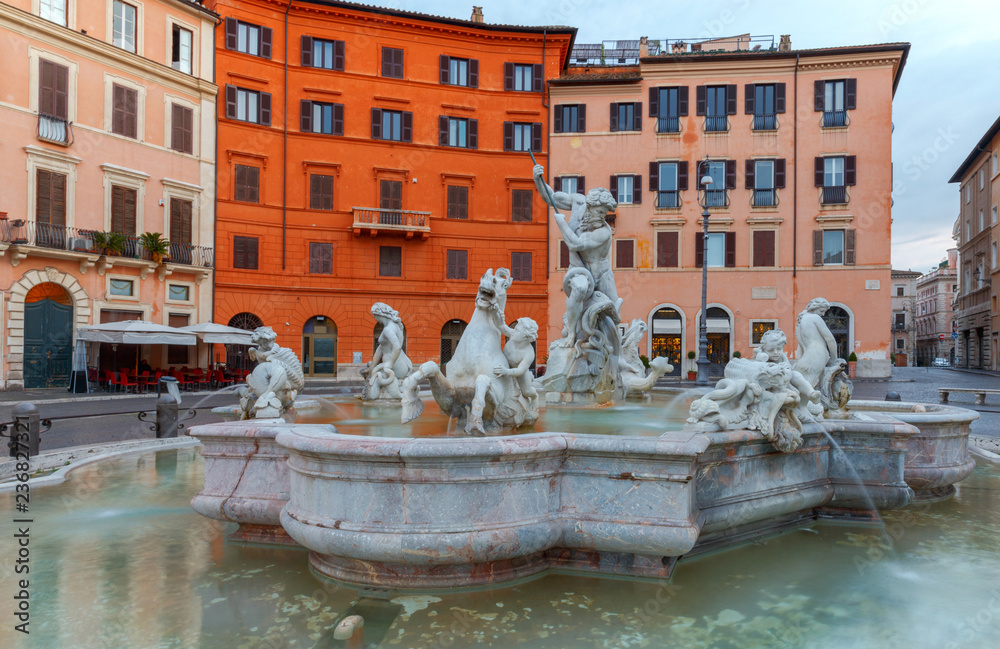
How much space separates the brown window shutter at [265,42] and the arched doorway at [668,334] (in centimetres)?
1979

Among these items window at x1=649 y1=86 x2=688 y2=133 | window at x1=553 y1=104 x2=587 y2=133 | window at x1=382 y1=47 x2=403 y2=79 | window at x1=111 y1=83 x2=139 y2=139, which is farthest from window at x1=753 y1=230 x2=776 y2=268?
window at x1=111 y1=83 x2=139 y2=139

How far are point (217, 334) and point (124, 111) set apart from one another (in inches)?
352

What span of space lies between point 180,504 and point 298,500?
236 cm

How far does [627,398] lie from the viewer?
8.41m

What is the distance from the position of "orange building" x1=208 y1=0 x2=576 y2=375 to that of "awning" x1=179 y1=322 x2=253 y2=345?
440 cm

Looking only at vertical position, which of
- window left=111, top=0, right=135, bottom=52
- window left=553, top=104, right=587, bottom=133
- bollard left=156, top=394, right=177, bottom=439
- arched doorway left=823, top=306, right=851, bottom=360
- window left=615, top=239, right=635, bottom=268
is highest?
window left=111, top=0, right=135, bottom=52

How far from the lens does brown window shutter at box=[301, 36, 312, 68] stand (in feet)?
94.8

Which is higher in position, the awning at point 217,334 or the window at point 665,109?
the window at point 665,109

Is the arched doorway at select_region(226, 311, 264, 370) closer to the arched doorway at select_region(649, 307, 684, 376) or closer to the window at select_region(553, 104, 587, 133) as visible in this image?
the window at select_region(553, 104, 587, 133)

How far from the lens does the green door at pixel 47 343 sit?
21.5m

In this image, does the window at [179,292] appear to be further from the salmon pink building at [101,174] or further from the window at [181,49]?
the window at [181,49]

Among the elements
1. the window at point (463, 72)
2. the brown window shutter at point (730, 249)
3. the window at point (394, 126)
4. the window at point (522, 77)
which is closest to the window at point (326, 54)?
the window at point (394, 126)

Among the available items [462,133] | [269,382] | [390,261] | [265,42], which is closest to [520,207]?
[462,133]

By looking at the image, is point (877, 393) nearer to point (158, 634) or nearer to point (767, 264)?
point (767, 264)
